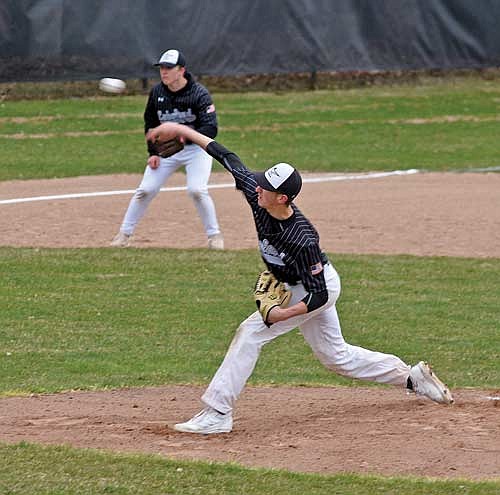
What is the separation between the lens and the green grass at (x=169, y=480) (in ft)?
19.0

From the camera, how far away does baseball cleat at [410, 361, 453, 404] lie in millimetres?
7523

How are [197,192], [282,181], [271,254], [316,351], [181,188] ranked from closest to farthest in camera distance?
1. [282,181]
2. [271,254]
3. [316,351]
4. [197,192]
5. [181,188]

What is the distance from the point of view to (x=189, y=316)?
34.5 feet

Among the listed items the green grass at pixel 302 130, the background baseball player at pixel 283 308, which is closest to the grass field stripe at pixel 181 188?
the green grass at pixel 302 130

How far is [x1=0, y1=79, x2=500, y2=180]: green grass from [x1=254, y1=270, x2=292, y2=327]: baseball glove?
432 inches

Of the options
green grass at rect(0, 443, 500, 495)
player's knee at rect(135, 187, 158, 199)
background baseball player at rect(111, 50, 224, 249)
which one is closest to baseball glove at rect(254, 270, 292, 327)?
green grass at rect(0, 443, 500, 495)

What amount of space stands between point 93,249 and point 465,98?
1330cm

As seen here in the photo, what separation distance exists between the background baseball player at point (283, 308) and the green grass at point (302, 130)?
35.2 feet

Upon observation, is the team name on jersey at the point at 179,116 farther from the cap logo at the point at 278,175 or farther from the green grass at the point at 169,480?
the green grass at the point at 169,480

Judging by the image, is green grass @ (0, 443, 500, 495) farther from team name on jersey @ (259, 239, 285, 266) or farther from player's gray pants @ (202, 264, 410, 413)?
team name on jersey @ (259, 239, 285, 266)

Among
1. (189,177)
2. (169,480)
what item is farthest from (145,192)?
(169,480)

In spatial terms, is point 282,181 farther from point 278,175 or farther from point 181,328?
point 181,328

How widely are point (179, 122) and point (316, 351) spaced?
511 cm

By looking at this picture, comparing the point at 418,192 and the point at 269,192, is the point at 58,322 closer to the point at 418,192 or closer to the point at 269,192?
the point at 269,192
